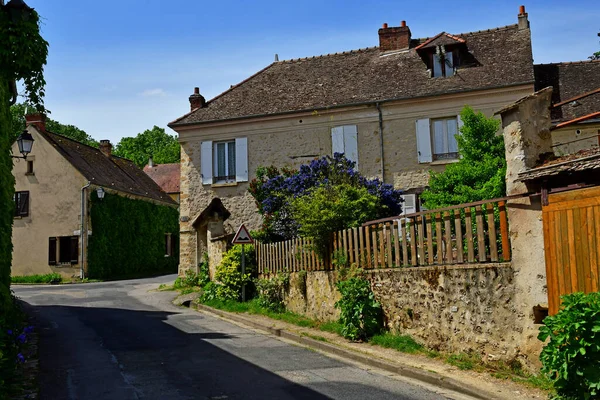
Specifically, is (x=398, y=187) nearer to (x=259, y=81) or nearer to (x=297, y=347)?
(x=259, y=81)

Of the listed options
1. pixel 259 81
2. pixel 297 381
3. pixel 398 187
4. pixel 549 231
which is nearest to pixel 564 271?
pixel 549 231

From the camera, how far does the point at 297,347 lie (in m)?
10.3

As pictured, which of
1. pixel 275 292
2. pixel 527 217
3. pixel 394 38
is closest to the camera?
pixel 527 217

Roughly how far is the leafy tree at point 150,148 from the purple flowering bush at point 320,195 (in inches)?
1621

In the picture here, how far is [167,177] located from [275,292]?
36641mm

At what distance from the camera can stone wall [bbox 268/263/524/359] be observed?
7.53 m

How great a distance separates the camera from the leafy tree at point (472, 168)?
13.0 meters

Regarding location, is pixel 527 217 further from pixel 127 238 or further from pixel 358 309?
pixel 127 238

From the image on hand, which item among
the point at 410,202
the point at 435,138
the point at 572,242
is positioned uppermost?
the point at 435,138

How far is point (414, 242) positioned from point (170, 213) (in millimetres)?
28500

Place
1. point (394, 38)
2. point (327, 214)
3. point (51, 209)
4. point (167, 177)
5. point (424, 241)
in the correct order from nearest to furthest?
point (424, 241), point (327, 214), point (394, 38), point (51, 209), point (167, 177)

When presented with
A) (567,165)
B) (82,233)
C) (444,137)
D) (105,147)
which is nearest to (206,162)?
(444,137)

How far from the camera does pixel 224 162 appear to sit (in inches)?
832

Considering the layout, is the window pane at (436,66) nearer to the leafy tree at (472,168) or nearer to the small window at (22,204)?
the leafy tree at (472,168)
